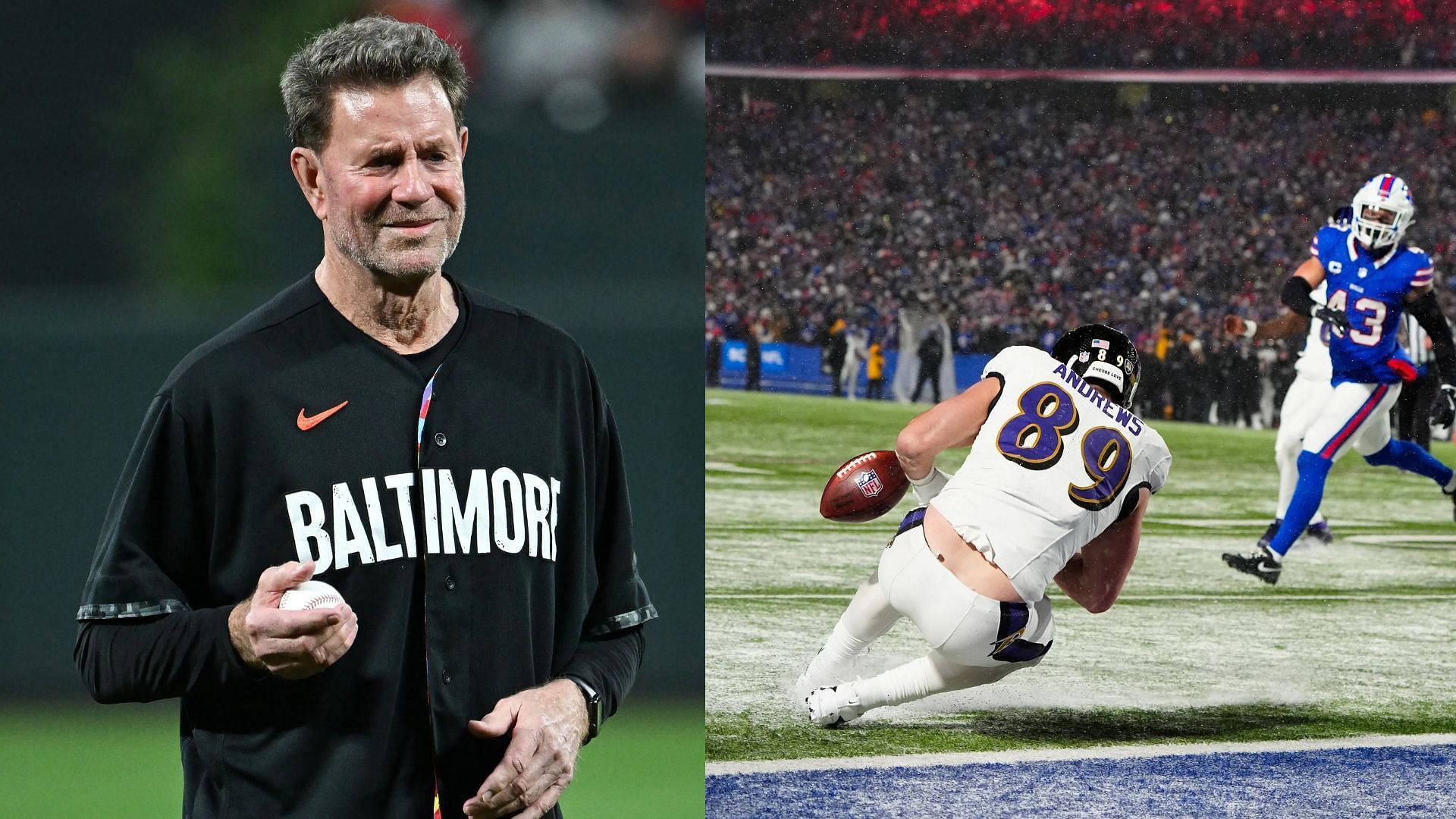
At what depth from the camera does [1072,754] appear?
3.29 meters

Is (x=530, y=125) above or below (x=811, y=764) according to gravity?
above

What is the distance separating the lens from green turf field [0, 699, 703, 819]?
13.6 feet

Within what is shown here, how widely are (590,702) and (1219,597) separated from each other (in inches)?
89.7

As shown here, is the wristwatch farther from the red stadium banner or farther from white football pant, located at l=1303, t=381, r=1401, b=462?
white football pant, located at l=1303, t=381, r=1401, b=462

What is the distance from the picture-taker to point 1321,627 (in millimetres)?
3430

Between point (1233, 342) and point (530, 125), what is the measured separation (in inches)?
98.5

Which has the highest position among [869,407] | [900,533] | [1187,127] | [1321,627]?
[1187,127]

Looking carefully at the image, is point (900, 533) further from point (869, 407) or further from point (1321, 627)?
point (1321, 627)

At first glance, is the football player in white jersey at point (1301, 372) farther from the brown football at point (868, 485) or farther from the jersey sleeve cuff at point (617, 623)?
the jersey sleeve cuff at point (617, 623)

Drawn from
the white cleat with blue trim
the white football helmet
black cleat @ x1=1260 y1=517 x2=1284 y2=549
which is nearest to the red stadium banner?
the white football helmet

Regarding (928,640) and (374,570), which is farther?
(928,640)

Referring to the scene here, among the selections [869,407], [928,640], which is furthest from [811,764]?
[869,407]

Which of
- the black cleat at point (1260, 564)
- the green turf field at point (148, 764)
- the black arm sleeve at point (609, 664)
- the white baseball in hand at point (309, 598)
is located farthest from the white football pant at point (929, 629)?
the white baseball in hand at point (309, 598)

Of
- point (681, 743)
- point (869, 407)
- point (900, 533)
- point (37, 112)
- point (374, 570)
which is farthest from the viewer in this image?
point (37, 112)
